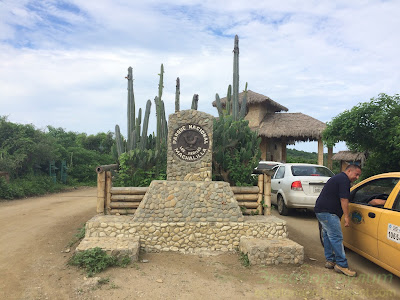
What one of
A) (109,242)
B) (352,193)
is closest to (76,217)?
(109,242)

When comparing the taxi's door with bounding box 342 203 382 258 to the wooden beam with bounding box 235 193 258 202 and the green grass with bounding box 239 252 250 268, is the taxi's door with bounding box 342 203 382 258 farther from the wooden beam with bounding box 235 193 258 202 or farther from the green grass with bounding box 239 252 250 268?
the wooden beam with bounding box 235 193 258 202

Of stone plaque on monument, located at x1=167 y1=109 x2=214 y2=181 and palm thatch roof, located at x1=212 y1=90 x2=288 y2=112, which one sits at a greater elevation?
palm thatch roof, located at x1=212 y1=90 x2=288 y2=112

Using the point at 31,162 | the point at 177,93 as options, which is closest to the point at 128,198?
the point at 177,93

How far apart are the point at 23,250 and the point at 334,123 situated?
34.7ft

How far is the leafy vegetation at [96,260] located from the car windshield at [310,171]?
5.61 meters

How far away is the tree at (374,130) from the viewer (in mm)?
10531

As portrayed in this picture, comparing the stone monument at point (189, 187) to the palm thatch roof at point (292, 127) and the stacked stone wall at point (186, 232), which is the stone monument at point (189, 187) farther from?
the palm thatch roof at point (292, 127)

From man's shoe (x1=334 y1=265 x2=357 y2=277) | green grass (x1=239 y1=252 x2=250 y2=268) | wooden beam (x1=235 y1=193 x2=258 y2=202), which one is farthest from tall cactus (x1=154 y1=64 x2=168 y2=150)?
man's shoe (x1=334 y1=265 x2=357 y2=277)

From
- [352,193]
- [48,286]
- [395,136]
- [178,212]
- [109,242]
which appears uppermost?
[395,136]

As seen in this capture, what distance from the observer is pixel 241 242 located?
240 inches

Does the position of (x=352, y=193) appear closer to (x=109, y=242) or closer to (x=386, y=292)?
(x=386, y=292)

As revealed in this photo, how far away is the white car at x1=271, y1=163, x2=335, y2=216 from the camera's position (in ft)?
27.5

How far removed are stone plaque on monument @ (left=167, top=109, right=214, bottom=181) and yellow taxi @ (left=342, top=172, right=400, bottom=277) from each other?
9.63ft

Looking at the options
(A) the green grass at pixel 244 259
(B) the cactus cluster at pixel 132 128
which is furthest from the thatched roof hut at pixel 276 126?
(A) the green grass at pixel 244 259
